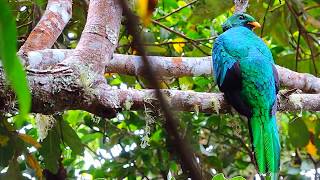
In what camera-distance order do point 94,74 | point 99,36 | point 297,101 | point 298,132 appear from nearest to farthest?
point 94,74 < point 99,36 < point 297,101 < point 298,132

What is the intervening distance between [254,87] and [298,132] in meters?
0.95

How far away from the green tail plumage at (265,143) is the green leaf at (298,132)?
0.93m

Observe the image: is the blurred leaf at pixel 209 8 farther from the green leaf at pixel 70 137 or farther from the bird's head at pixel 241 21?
the green leaf at pixel 70 137

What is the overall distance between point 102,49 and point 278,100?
89 cm

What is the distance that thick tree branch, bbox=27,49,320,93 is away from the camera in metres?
2.21

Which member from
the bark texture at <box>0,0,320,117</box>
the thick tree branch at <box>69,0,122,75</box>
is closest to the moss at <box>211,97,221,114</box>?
the bark texture at <box>0,0,320,117</box>

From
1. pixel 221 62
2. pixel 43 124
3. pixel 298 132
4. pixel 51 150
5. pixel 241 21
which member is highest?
pixel 241 21

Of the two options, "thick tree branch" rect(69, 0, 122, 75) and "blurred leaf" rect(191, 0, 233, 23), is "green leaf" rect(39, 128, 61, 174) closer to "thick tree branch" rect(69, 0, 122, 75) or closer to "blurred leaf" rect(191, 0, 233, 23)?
"thick tree branch" rect(69, 0, 122, 75)

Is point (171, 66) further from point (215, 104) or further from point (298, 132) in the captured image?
point (298, 132)

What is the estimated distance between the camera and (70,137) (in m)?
2.92

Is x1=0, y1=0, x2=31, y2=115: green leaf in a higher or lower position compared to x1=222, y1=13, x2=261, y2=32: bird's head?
higher

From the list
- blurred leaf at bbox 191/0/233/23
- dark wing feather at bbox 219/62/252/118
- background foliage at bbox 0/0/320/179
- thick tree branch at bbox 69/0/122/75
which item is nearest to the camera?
Answer: thick tree branch at bbox 69/0/122/75

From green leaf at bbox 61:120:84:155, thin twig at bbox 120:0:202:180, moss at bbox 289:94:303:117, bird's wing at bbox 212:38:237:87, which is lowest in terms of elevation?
green leaf at bbox 61:120:84:155

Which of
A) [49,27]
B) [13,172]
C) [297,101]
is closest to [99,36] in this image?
[49,27]
